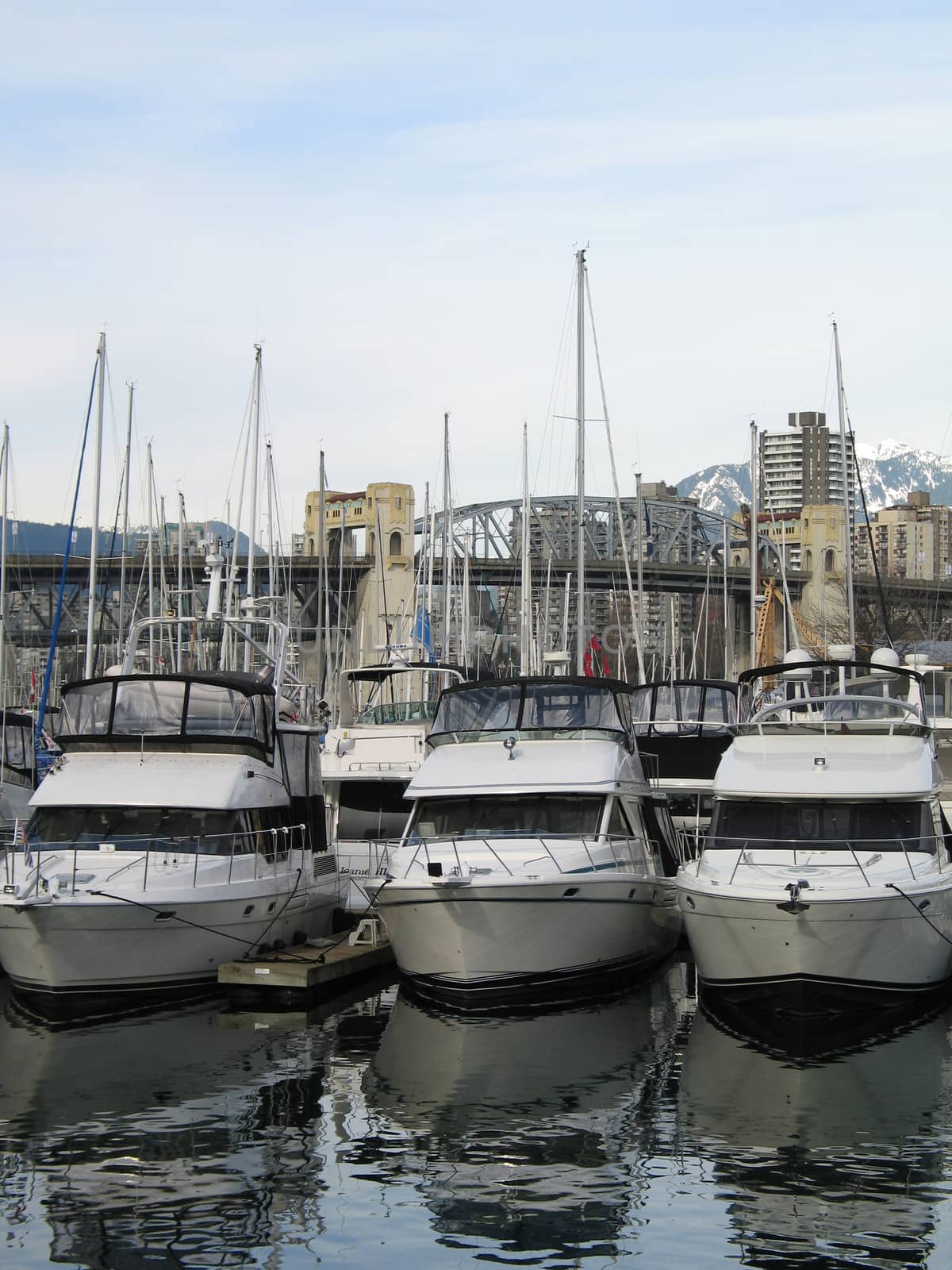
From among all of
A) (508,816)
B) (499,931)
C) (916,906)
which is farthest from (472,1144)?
(508,816)

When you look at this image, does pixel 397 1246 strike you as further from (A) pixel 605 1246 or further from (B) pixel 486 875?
(B) pixel 486 875

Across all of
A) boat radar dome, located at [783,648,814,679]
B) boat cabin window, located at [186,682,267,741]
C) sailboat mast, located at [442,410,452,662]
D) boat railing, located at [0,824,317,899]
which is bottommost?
boat railing, located at [0,824,317,899]

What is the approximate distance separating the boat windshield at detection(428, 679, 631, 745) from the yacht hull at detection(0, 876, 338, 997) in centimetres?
475

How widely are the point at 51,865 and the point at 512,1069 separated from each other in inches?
295

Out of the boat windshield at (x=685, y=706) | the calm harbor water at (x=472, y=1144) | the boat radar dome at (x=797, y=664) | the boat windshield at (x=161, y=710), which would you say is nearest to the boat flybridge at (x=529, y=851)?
the calm harbor water at (x=472, y=1144)

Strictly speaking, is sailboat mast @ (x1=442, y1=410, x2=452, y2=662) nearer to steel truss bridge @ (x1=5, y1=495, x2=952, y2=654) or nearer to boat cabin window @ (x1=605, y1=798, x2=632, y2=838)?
steel truss bridge @ (x1=5, y1=495, x2=952, y2=654)

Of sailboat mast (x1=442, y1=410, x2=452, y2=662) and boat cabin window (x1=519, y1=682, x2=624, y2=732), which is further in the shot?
sailboat mast (x1=442, y1=410, x2=452, y2=662)

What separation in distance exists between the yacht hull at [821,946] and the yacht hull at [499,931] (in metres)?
1.74

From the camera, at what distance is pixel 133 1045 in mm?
18797

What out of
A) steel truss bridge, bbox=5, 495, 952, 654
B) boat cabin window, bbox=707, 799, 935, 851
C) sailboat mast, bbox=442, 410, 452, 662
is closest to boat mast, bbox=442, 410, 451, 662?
sailboat mast, bbox=442, 410, 452, 662

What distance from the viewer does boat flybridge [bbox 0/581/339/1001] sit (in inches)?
797

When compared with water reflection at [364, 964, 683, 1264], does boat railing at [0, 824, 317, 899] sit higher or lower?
higher

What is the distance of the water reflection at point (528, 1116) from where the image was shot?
507 inches

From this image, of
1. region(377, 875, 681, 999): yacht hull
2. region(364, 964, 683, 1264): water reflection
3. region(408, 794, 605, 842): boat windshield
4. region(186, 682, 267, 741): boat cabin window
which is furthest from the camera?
region(186, 682, 267, 741): boat cabin window
